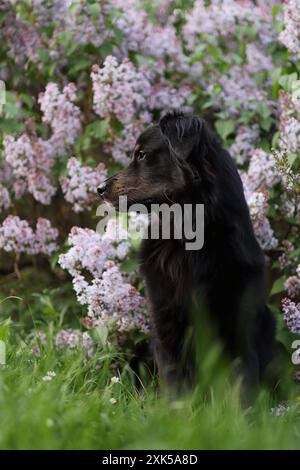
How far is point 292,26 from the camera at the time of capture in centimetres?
405

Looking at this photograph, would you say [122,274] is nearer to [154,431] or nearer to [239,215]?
[239,215]

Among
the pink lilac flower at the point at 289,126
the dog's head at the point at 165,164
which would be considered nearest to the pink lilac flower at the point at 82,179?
the dog's head at the point at 165,164

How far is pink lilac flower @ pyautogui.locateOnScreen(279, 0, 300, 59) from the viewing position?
4.01m

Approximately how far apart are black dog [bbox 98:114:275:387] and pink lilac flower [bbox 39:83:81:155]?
45.6 inches

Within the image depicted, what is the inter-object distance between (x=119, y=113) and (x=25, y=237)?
912mm

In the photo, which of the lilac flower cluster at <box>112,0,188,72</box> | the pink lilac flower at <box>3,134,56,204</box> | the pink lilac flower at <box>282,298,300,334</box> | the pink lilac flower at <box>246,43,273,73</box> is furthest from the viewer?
the pink lilac flower at <box>246,43,273,73</box>

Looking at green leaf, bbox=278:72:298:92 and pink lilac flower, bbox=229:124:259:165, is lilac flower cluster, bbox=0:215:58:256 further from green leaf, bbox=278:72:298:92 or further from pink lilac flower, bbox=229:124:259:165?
green leaf, bbox=278:72:298:92

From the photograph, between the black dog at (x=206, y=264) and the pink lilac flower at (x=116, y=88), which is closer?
the black dog at (x=206, y=264)

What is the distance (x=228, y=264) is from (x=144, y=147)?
0.71 meters

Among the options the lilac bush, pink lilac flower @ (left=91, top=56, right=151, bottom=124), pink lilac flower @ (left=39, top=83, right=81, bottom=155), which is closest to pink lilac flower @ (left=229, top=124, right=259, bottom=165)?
the lilac bush

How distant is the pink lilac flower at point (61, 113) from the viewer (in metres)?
4.48

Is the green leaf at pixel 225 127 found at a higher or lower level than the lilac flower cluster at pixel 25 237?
higher

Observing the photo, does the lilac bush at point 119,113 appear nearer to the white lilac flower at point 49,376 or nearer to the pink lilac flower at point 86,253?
the pink lilac flower at point 86,253

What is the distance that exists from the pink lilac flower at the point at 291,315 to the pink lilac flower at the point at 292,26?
1385 millimetres
